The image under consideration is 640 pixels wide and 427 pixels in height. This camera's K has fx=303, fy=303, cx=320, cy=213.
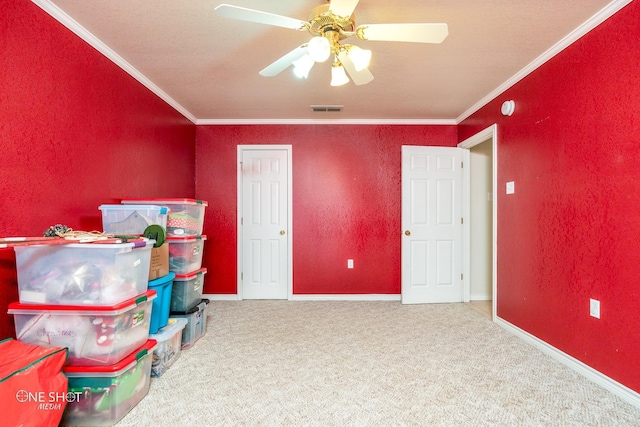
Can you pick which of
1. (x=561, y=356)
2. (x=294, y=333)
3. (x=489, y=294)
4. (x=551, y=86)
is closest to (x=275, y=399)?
(x=294, y=333)

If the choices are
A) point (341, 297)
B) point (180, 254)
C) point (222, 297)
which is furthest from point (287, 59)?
point (222, 297)

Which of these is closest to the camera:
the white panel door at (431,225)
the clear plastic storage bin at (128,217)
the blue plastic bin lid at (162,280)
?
the blue plastic bin lid at (162,280)

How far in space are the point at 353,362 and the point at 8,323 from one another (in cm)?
212

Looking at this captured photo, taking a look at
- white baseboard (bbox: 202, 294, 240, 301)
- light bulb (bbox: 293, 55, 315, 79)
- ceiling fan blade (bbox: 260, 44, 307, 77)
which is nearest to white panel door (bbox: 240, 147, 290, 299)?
white baseboard (bbox: 202, 294, 240, 301)

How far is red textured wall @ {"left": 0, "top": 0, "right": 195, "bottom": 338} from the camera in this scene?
1.64 m

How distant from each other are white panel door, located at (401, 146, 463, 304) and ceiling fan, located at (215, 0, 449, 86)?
234 centimetres

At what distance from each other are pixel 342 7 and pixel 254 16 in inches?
16.5

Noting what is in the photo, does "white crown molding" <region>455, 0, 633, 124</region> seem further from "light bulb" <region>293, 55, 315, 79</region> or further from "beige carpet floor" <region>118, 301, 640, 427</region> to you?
"beige carpet floor" <region>118, 301, 640, 427</region>

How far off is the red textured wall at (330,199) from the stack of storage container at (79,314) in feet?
Answer: 8.16

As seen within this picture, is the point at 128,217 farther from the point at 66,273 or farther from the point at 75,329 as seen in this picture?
the point at 75,329

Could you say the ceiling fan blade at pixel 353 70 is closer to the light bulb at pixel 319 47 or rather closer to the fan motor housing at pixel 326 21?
the fan motor housing at pixel 326 21

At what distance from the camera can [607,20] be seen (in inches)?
74.9

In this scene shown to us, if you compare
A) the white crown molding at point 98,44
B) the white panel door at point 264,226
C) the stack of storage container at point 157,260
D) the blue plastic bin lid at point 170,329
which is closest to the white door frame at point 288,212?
the white panel door at point 264,226

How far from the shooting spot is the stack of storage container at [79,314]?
153cm
